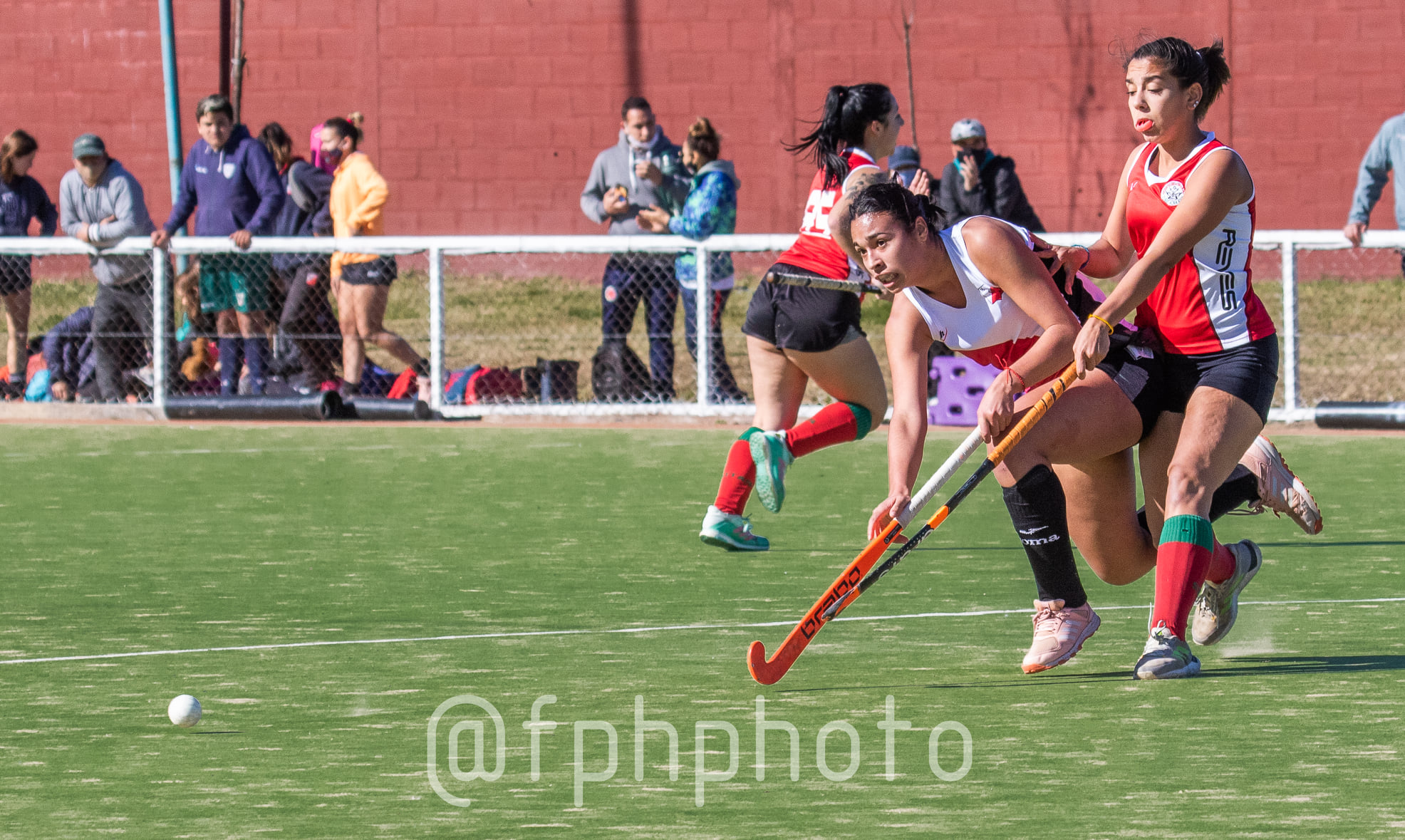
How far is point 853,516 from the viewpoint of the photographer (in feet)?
28.8

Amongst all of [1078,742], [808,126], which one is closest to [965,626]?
[1078,742]

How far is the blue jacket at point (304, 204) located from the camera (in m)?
13.6

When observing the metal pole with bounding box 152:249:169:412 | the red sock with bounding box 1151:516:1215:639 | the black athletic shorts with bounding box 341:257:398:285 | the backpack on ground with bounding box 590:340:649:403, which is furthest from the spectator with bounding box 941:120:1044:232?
the red sock with bounding box 1151:516:1215:639

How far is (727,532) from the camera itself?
768 cm

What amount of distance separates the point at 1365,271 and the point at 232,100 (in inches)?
456

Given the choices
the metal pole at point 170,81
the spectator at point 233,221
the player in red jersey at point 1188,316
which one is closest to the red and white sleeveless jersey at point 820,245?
the player in red jersey at point 1188,316

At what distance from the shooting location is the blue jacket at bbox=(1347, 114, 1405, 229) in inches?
478

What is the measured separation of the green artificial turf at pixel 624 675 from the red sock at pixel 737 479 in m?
0.20

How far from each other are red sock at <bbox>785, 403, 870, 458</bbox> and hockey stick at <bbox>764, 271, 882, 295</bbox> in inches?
16.7

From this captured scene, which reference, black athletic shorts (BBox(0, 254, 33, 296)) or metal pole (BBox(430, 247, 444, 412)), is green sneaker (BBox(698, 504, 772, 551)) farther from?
black athletic shorts (BBox(0, 254, 33, 296))

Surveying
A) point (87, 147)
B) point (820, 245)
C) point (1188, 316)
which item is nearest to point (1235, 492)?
point (1188, 316)

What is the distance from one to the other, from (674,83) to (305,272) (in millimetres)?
8657

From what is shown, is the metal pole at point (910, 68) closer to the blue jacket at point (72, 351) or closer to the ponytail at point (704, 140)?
the ponytail at point (704, 140)

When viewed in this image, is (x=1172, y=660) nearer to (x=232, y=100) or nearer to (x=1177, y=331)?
(x=1177, y=331)
